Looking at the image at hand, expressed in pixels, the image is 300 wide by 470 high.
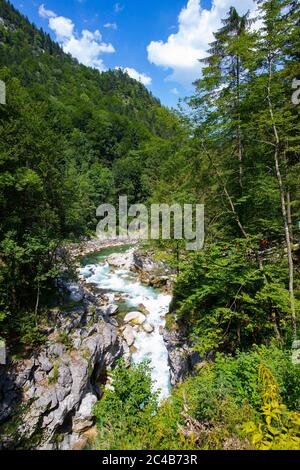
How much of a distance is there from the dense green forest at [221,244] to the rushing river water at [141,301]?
6.48 ft

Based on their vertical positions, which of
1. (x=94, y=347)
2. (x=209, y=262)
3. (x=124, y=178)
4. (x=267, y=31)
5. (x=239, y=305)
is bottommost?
(x=94, y=347)

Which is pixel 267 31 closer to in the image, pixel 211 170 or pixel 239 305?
pixel 211 170

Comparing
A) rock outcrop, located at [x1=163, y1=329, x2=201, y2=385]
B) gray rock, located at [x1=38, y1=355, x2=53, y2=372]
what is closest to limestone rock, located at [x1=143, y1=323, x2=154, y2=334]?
rock outcrop, located at [x1=163, y1=329, x2=201, y2=385]

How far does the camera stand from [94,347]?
33.7ft

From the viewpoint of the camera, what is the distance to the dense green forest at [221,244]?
12.9 ft

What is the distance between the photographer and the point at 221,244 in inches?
328

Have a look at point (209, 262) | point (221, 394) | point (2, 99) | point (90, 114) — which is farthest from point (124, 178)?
point (221, 394)

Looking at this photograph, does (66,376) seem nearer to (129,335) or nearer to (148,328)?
(129,335)

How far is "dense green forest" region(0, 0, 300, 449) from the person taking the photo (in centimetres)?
393

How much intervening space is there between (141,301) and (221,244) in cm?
985

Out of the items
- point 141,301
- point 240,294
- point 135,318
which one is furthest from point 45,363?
point 141,301

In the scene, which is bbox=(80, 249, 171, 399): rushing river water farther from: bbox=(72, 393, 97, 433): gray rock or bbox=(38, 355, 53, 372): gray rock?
bbox=(38, 355, 53, 372): gray rock
